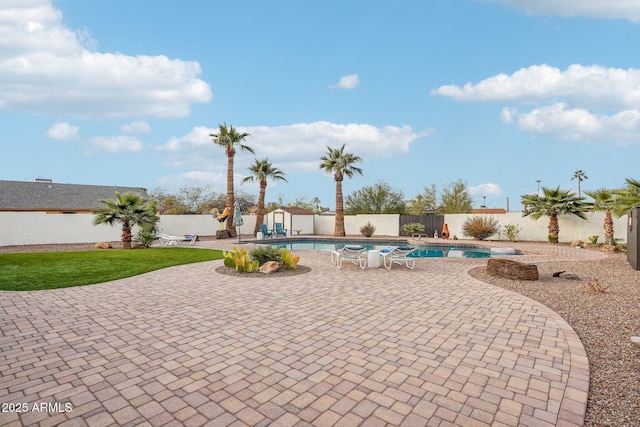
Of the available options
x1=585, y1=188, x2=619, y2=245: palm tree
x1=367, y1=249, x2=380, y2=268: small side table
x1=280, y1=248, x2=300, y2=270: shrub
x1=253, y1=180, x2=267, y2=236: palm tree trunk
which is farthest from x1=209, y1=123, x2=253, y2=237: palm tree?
x1=585, y1=188, x2=619, y2=245: palm tree

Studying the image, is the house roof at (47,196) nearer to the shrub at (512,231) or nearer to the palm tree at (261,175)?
the palm tree at (261,175)

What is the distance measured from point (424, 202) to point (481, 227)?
15.0m

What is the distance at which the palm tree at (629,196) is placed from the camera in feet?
34.7

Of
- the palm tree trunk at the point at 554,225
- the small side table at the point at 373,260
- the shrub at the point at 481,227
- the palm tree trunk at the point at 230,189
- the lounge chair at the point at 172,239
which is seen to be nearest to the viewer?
the small side table at the point at 373,260

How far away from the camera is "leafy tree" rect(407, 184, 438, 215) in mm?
32875

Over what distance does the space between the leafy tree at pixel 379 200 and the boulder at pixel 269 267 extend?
2379cm

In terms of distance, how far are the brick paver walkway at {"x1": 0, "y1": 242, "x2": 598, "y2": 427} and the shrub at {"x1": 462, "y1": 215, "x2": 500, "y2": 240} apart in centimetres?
1371

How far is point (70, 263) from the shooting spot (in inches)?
397

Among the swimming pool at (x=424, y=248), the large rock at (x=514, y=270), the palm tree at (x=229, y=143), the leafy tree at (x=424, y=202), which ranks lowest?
the swimming pool at (x=424, y=248)

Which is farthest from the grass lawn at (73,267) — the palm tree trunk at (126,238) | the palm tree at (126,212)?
the palm tree trunk at (126,238)

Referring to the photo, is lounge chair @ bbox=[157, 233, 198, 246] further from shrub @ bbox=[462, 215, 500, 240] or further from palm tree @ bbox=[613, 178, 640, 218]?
palm tree @ bbox=[613, 178, 640, 218]

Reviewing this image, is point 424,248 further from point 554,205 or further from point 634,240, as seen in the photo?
point 634,240

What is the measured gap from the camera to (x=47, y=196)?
26688 millimetres

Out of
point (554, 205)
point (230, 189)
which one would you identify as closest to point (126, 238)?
point (230, 189)
